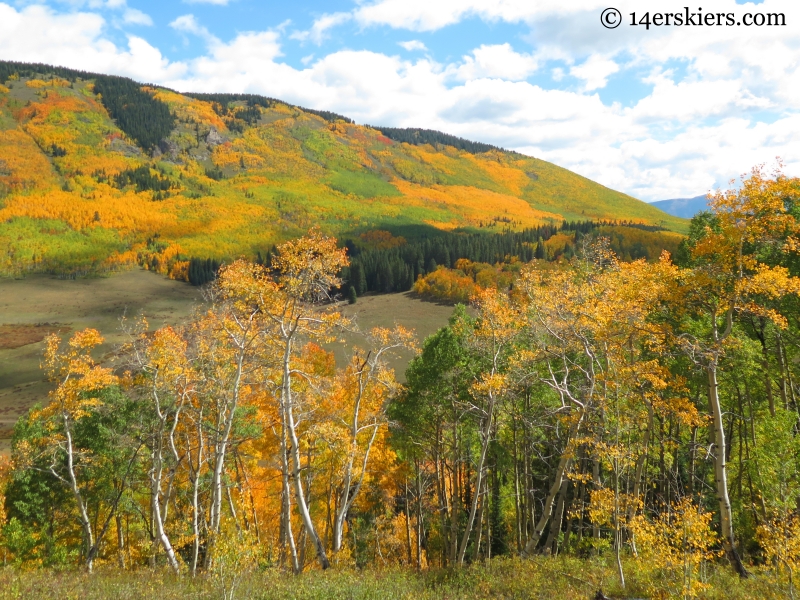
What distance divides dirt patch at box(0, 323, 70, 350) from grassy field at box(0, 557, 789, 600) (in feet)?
409

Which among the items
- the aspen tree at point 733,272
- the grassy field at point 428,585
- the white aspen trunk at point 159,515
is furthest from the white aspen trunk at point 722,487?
the white aspen trunk at point 159,515

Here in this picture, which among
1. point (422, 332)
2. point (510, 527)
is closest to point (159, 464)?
point (510, 527)

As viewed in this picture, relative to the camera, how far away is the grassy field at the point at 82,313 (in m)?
87.5

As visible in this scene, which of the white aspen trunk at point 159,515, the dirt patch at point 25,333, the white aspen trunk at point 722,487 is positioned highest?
the white aspen trunk at point 722,487

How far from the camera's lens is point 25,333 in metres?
122

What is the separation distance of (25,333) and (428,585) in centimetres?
15001

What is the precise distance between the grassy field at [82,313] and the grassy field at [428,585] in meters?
58.4

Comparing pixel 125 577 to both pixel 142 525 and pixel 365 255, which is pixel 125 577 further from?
pixel 365 255

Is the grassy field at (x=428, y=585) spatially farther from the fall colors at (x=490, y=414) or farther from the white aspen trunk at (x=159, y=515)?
the white aspen trunk at (x=159, y=515)

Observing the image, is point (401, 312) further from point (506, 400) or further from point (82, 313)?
point (506, 400)

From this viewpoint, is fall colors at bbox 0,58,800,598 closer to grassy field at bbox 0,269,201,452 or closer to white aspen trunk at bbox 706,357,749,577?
white aspen trunk at bbox 706,357,749,577

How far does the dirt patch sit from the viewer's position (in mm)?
113562

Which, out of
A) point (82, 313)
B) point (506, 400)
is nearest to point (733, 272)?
point (506, 400)

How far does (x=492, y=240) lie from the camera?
19050 centimetres
